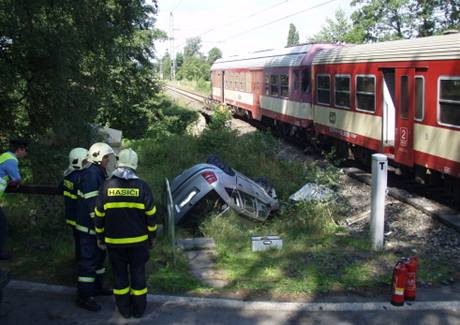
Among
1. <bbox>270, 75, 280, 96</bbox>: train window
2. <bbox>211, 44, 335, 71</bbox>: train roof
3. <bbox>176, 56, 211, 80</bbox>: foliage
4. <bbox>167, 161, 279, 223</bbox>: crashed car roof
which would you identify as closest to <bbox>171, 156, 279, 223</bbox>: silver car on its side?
<bbox>167, 161, 279, 223</bbox>: crashed car roof

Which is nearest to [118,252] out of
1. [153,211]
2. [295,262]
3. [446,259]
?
[153,211]

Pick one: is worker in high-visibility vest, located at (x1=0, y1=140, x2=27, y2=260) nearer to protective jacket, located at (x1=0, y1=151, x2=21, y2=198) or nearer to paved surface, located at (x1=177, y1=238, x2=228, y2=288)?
protective jacket, located at (x1=0, y1=151, x2=21, y2=198)

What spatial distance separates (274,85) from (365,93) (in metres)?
8.31

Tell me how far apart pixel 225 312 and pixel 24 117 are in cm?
537

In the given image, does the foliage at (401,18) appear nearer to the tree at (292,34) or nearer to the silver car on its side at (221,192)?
the silver car on its side at (221,192)

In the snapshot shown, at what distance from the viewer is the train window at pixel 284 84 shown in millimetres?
19441

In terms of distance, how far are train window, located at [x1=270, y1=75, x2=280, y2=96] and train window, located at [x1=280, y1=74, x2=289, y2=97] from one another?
50cm

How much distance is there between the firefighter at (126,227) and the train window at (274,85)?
16.1 metres

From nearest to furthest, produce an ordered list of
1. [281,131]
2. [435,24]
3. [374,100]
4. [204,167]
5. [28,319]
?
[28,319], [204,167], [374,100], [281,131], [435,24]

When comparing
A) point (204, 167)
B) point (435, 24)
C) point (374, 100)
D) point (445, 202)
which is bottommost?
point (445, 202)

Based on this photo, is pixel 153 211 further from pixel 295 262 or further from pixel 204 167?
pixel 204 167

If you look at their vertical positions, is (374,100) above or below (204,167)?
above

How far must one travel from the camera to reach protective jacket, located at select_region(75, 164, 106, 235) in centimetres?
541

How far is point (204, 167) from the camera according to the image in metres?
9.71
